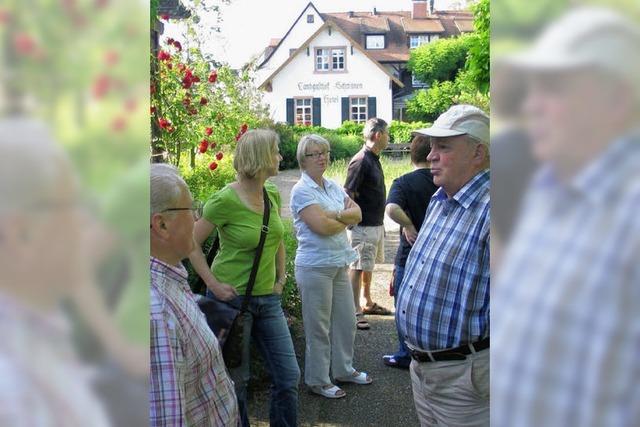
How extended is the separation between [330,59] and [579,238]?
33.5 meters

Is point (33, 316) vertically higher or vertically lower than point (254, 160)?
lower

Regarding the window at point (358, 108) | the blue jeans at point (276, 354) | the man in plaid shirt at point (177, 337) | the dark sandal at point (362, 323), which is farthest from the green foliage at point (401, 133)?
the man in plaid shirt at point (177, 337)

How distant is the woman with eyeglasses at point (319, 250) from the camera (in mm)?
4617

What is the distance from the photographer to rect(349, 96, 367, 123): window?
110 ft

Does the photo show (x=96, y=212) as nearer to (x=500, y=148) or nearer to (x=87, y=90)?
(x=87, y=90)

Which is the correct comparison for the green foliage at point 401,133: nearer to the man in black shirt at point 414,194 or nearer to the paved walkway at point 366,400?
the paved walkway at point 366,400

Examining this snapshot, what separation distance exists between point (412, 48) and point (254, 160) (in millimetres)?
38641

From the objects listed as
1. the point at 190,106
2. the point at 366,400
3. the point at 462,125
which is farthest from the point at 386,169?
the point at 462,125

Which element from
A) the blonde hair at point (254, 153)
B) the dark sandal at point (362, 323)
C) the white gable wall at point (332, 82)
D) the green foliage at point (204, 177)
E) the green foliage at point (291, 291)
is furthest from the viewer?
the white gable wall at point (332, 82)

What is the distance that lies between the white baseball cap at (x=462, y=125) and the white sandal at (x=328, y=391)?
8.51 feet

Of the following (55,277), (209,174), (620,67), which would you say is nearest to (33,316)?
(55,277)

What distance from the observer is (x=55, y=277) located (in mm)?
1584

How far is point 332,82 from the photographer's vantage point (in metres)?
35.2

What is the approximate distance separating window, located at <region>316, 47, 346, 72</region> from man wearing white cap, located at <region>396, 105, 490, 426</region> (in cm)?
3081
